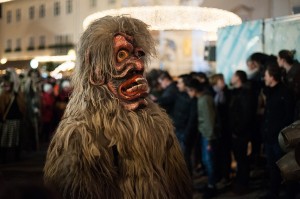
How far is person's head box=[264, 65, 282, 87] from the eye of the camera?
19.1 feet

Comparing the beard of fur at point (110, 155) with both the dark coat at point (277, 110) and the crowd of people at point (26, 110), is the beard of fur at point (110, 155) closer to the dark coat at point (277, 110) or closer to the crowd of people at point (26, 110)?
the dark coat at point (277, 110)

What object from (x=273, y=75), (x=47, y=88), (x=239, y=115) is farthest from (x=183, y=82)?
(x=47, y=88)

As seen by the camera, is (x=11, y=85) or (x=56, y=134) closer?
(x=56, y=134)

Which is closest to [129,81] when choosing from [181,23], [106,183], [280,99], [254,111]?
[106,183]

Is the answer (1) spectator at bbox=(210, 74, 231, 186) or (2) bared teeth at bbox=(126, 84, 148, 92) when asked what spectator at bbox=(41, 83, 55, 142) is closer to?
(1) spectator at bbox=(210, 74, 231, 186)

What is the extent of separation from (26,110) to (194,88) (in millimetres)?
5160

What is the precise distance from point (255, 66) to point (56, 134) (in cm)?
527

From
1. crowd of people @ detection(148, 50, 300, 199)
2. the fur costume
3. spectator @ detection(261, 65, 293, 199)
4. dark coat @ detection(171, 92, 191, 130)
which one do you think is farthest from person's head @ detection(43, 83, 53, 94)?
the fur costume

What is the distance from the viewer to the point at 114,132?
2428mm

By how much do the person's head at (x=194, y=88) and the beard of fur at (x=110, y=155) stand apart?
Answer: 4489 mm

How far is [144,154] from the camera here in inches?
96.6

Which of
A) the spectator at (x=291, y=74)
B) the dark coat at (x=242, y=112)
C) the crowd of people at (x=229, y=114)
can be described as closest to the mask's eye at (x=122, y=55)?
the crowd of people at (x=229, y=114)

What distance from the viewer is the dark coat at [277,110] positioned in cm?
580

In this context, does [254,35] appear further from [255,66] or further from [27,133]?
[27,133]
